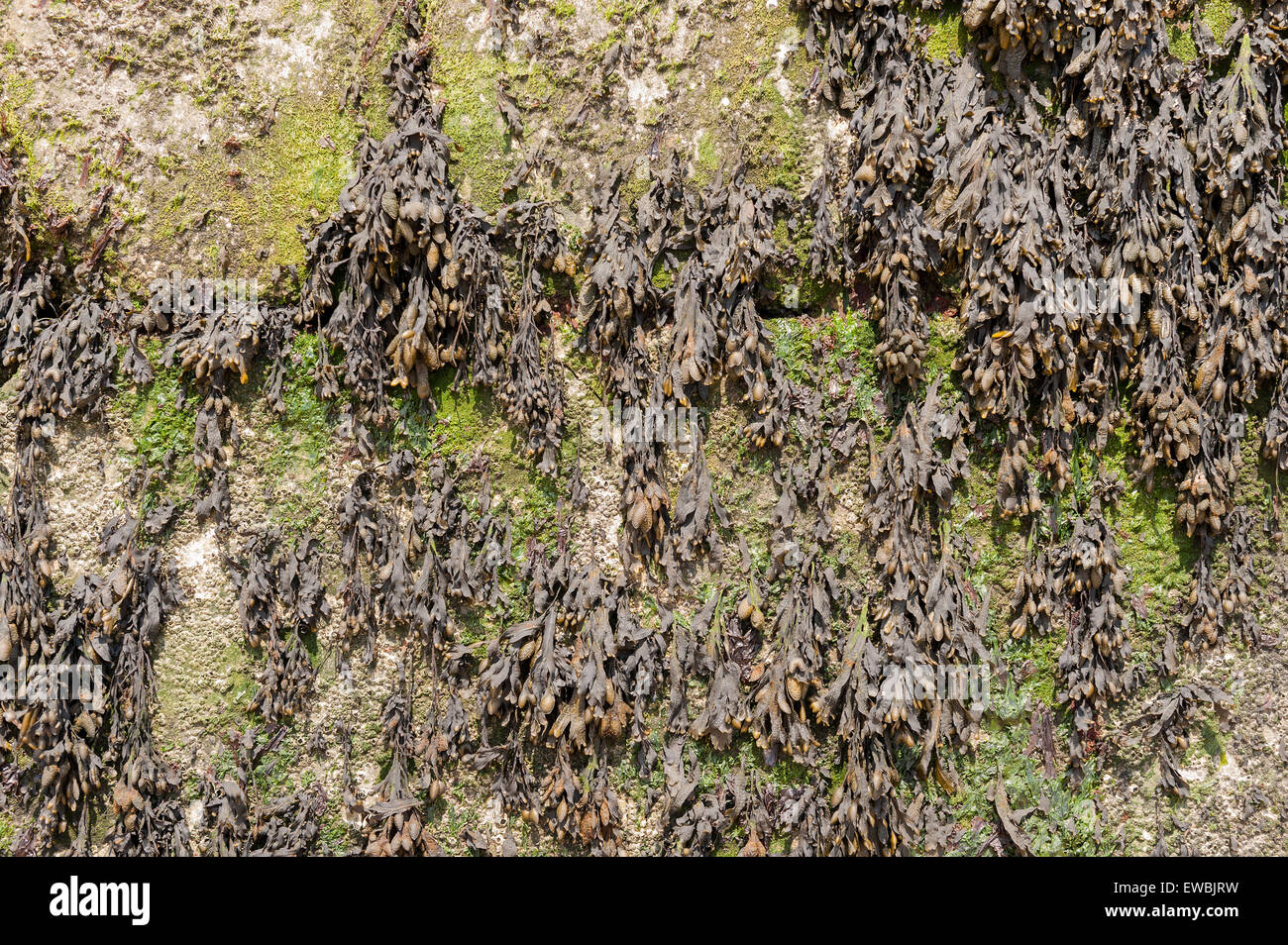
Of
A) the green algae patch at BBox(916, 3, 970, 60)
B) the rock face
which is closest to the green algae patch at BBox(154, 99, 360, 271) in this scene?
the rock face

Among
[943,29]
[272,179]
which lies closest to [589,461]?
[272,179]

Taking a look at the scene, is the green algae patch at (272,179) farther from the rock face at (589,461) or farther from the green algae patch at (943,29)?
the green algae patch at (943,29)

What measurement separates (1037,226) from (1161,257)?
45 centimetres

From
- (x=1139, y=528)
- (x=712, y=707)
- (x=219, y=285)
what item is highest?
(x=219, y=285)

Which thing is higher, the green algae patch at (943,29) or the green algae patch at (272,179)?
the green algae patch at (943,29)

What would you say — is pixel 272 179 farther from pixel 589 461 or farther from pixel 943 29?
pixel 943 29

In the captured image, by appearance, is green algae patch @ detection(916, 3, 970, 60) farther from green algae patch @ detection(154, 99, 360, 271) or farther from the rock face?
green algae patch @ detection(154, 99, 360, 271)

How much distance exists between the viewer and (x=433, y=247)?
2676mm

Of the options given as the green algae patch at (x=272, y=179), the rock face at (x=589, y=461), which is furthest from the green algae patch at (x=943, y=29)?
the green algae patch at (x=272, y=179)

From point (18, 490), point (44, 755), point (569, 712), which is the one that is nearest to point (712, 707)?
point (569, 712)

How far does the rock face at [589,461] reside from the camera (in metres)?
2.72

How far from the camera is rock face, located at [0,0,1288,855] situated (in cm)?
272

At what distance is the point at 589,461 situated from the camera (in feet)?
9.36

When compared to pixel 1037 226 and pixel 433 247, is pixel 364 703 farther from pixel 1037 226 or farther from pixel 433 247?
pixel 1037 226
